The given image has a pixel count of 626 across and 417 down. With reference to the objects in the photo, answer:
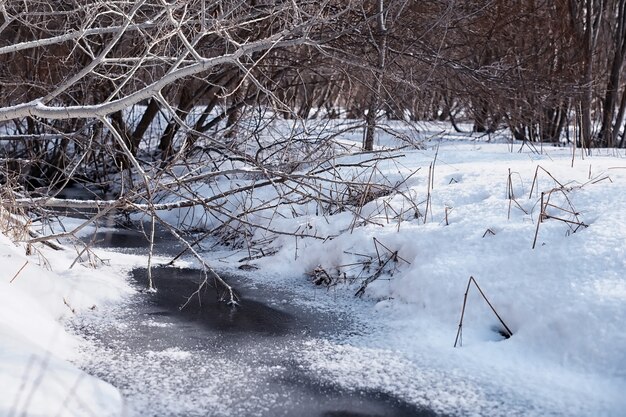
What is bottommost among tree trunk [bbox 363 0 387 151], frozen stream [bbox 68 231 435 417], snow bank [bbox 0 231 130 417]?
frozen stream [bbox 68 231 435 417]

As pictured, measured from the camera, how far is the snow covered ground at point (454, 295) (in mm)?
4352

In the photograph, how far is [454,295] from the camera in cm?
567

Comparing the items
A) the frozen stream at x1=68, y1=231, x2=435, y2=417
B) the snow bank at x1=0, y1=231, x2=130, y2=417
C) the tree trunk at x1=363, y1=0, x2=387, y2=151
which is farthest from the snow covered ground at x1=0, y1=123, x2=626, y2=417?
the tree trunk at x1=363, y1=0, x2=387, y2=151

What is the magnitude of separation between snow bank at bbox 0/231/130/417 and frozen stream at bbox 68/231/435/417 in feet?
0.49

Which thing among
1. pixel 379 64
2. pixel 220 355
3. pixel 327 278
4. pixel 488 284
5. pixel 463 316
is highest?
pixel 379 64

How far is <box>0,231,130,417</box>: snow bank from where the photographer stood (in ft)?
12.5

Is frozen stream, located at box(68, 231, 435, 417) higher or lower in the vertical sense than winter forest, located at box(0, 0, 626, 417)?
lower

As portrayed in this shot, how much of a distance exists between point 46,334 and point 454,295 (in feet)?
8.73

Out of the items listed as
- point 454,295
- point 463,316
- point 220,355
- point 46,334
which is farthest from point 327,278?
point 46,334

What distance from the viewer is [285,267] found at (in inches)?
285

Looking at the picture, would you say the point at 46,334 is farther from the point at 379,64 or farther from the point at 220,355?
the point at 379,64

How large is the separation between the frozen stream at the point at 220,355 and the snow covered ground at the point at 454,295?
0.14 m

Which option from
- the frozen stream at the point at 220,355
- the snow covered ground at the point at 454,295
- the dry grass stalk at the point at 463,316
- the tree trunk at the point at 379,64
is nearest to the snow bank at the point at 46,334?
the snow covered ground at the point at 454,295

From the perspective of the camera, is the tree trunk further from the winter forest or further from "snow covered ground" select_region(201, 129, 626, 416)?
"snow covered ground" select_region(201, 129, 626, 416)
